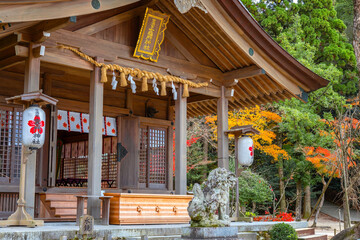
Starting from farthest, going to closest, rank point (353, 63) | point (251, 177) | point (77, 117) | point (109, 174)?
point (353, 63), point (251, 177), point (109, 174), point (77, 117)

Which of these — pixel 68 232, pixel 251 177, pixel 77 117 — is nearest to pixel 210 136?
pixel 251 177

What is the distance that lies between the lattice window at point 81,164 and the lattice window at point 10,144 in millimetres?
2375

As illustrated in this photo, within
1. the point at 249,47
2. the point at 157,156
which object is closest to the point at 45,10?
the point at 249,47

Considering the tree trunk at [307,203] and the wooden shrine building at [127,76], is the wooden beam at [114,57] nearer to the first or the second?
the wooden shrine building at [127,76]

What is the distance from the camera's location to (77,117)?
38.0 ft

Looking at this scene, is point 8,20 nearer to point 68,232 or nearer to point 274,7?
point 68,232

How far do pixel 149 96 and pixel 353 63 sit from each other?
56.9 ft

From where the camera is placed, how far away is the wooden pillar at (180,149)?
10.4 metres

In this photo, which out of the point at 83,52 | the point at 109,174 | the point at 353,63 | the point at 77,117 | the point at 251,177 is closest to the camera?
the point at 83,52

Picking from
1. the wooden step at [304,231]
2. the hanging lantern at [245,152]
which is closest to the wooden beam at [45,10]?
the hanging lantern at [245,152]

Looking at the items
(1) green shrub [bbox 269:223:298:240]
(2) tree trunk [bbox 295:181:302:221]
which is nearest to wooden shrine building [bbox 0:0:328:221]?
(1) green shrub [bbox 269:223:298:240]

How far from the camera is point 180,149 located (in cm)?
1049

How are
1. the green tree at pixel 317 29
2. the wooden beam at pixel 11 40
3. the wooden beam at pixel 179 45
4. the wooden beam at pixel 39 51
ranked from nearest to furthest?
the wooden beam at pixel 39 51, the wooden beam at pixel 11 40, the wooden beam at pixel 179 45, the green tree at pixel 317 29

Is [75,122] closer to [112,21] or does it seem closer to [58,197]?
[58,197]
